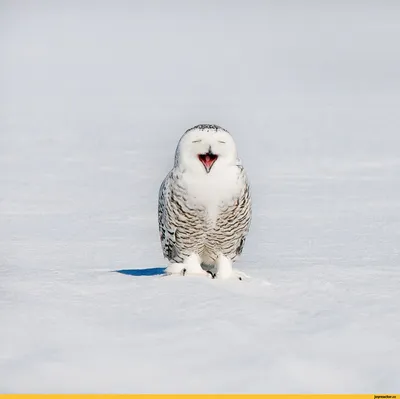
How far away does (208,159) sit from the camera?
15.4 feet

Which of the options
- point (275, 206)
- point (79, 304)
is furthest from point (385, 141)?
point (79, 304)

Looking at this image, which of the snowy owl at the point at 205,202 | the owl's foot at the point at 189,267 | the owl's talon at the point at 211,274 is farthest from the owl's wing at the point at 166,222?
the owl's talon at the point at 211,274

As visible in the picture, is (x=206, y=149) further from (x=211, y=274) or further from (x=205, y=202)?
(x=211, y=274)

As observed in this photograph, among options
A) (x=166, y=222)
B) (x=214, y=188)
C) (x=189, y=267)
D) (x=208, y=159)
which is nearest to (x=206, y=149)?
(x=208, y=159)

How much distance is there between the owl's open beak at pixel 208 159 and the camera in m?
4.68

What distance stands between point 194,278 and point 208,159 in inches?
24.4

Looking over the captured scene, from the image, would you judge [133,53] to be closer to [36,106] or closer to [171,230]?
[36,106]

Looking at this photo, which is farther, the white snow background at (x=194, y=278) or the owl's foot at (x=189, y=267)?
the owl's foot at (x=189, y=267)

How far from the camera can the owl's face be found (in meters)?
4.66

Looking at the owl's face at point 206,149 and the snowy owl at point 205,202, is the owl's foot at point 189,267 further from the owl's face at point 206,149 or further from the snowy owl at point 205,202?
the owl's face at point 206,149

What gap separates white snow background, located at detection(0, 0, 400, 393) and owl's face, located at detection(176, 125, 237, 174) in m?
0.61

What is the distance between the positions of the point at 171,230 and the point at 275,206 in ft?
18.8

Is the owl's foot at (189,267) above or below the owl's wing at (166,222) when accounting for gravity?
below

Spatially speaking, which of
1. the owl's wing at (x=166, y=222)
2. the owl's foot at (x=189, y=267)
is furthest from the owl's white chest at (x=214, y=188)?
the owl's foot at (x=189, y=267)
